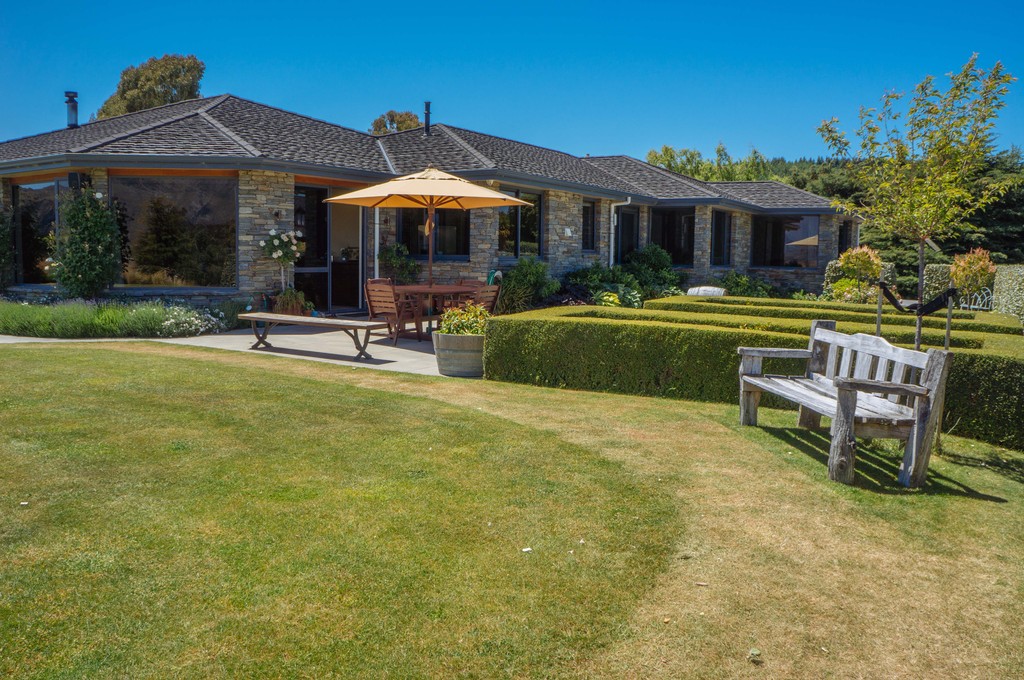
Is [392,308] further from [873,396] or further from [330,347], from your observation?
[873,396]

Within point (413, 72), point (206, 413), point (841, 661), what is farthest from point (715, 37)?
point (841, 661)

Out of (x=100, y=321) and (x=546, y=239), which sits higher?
(x=546, y=239)

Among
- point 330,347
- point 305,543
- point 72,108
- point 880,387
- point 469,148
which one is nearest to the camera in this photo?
point 305,543

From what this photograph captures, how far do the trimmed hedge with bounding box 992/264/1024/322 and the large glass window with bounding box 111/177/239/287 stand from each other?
555 inches

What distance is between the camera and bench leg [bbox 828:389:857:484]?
5164 mm

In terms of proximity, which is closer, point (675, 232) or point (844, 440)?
point (844, 440)

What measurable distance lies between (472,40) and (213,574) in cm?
2142

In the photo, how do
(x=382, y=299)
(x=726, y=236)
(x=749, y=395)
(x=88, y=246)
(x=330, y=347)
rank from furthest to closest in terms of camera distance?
(x=726, y=236) → (x=88, y=246) → (x=382, y=299) → (x=330, y=347) → (x=749, y=395)

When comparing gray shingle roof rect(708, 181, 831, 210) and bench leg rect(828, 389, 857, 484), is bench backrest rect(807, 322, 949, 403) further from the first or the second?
gray shingle roof rect(708, 181, 831, 210)

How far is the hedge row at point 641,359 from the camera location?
6.61 metres

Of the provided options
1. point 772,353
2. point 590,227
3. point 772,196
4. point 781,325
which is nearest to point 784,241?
point 772,196

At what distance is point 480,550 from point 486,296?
927cm

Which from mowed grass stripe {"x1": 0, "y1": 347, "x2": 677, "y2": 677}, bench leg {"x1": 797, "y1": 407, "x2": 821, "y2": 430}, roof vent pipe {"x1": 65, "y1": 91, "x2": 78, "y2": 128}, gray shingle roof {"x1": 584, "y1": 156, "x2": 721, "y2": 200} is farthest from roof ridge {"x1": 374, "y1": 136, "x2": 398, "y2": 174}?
bench leg {"x1": 797, "y1": 407, "x2": 821, "y2": 430}

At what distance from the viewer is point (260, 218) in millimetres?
14492
